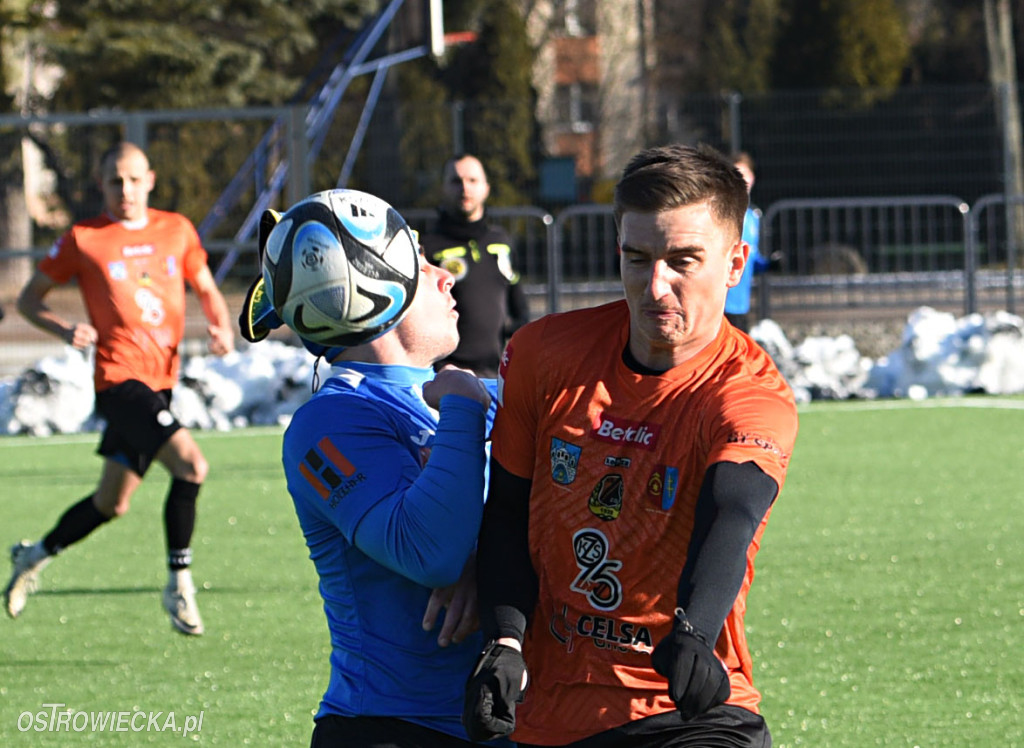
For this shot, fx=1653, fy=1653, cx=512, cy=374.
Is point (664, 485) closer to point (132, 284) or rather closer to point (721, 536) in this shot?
point (721, 536)

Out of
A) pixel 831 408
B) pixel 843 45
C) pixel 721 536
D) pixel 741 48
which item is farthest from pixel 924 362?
pixel 741 48

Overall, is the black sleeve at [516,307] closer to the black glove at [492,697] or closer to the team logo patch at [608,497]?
the team logo patch at [608,497]

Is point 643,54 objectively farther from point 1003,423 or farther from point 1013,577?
point 1013,577

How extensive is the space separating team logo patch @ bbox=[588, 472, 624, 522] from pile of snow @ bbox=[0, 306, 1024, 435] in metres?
12.7

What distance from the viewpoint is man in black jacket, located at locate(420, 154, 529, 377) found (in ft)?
31.9

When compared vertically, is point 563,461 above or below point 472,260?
above

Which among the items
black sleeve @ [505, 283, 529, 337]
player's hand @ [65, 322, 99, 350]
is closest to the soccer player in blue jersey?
player's hand @ [65, 322, 99, 350]

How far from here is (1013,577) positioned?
7.88m

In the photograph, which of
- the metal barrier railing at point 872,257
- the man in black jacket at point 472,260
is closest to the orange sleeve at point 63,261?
the man in black jacket at point 472,260

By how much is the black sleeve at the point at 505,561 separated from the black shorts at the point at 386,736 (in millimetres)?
318

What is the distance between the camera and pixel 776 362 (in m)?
16.6

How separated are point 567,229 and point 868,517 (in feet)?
32.3

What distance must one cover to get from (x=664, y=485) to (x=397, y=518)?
0.48m

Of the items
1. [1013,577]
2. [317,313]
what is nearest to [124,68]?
[1013,577]
